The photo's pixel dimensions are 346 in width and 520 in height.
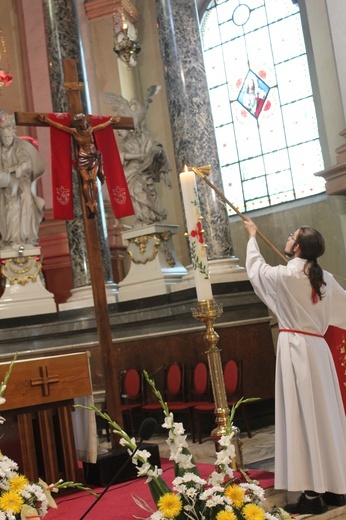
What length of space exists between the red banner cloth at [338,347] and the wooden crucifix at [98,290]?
1.51 metres

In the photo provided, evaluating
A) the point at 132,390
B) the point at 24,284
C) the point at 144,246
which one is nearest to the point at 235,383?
the point at 132,390

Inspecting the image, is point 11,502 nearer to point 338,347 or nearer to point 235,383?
point 338,347

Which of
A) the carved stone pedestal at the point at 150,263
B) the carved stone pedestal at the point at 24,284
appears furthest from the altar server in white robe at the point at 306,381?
the carved stone pedestal at the point at 24,284

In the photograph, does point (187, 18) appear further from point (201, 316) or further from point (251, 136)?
point (201, 316)

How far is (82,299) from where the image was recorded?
968cm

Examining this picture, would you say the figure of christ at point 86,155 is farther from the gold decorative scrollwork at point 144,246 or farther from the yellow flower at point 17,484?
the gold decorative scrollwork at point 144,246

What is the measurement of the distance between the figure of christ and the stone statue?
420 cm

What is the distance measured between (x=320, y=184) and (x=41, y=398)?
737cm

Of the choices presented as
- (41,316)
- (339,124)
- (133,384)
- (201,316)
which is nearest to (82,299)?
(41,316)

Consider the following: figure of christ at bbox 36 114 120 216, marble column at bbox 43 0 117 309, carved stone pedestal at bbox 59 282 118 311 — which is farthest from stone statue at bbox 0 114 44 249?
figure of christ at bbox 36 114 120 216

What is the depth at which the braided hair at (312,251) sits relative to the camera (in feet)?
15.4

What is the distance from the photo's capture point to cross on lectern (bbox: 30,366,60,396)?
5208 mm

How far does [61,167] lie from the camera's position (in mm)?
5891

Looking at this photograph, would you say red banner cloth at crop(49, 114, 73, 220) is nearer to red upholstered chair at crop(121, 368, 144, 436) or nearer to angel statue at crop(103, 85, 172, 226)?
red upholstered chair at crop(121, 368, 144, 436)
